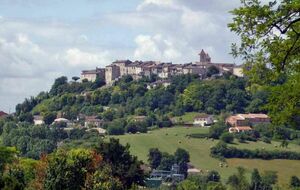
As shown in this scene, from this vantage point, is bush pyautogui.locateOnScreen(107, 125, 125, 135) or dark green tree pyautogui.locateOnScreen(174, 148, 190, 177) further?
bush pyautogui.locateOnScreen(107, 125, 125, 135)

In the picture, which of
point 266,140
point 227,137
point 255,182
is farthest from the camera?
point 227,137

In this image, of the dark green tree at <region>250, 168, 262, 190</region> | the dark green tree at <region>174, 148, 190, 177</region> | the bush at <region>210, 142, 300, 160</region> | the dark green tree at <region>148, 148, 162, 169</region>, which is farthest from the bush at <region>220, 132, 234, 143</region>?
the dark green tree at <region>250, 168, 262, 190</region>

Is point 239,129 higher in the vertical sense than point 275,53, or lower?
higher

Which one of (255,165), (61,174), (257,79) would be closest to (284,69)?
(257,79)

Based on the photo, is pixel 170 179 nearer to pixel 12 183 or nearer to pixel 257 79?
pixel 12 183

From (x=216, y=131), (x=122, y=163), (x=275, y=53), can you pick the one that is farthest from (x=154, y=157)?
(x=275, y=53)

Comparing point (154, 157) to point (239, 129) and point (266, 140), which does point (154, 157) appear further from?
point (239, 129)

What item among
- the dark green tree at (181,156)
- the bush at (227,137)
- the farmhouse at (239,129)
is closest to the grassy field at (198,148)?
the dark green tree at (181,156)

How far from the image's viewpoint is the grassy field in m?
156

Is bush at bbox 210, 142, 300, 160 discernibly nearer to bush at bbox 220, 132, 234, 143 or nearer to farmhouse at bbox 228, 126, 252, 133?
bush at bbox 220, 132, 234, 143

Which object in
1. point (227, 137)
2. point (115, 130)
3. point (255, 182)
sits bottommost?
point (255, 182)

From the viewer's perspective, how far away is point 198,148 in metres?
172

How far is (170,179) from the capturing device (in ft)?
Result: 487

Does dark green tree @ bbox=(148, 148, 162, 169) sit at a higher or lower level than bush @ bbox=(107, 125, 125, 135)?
lower
